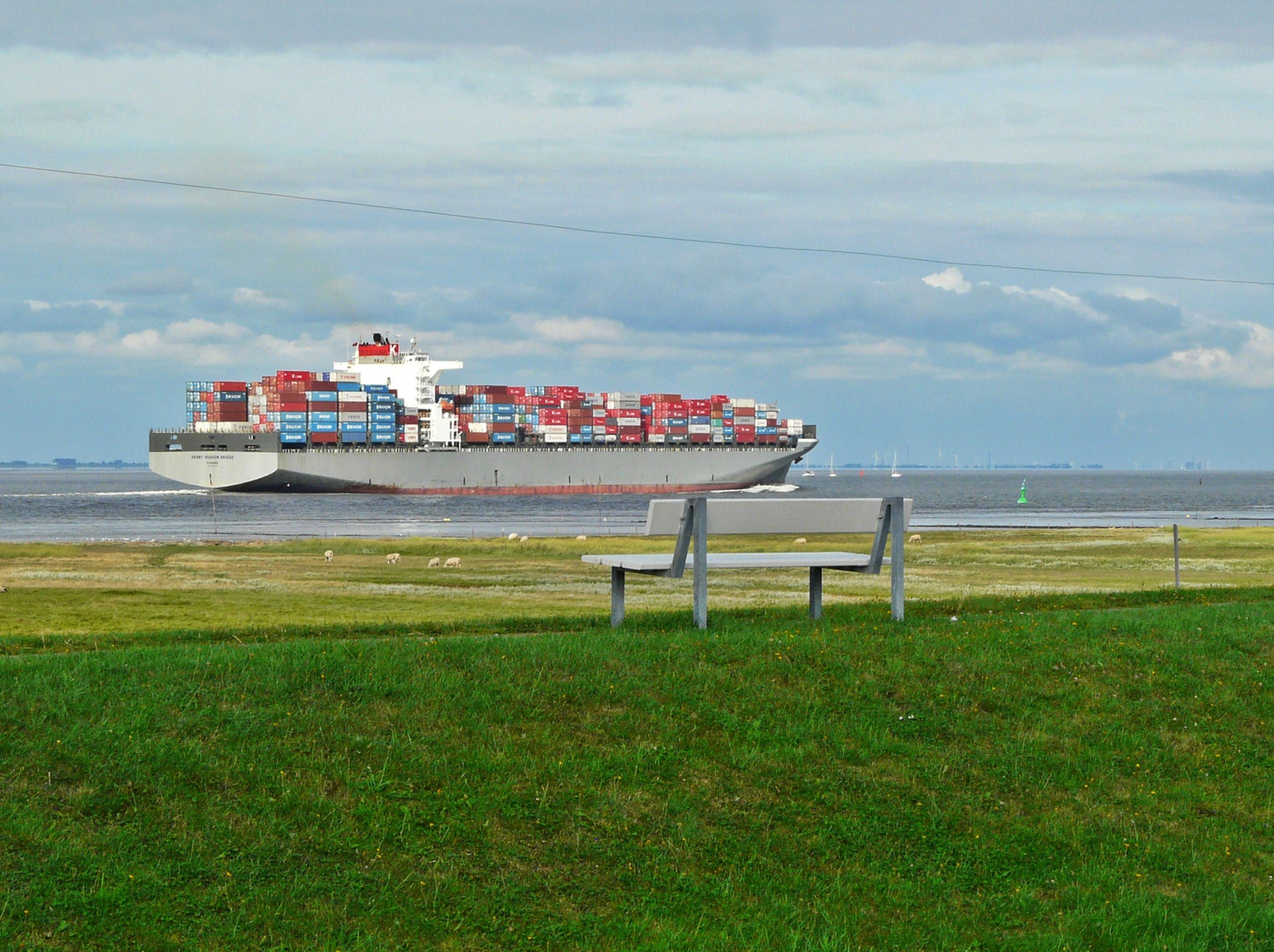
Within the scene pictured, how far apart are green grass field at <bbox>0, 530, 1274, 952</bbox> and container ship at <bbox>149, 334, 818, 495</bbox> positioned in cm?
9465

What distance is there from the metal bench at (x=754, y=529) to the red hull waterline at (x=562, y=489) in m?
96.3

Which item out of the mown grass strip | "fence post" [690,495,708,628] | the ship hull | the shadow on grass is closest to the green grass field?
the mown grass strip

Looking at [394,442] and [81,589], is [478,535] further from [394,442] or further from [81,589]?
[394,442]

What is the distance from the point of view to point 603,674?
8344mm

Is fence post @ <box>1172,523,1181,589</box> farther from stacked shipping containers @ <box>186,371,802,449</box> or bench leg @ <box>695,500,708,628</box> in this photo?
stacked shipping containers @ <box>186,371,802,449</box>

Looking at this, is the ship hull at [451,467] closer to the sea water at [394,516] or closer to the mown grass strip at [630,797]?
the sea water at [394,516]

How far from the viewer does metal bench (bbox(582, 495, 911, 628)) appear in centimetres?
974

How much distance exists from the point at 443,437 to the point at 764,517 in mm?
100200

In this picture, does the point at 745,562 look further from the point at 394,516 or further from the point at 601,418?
the point at 601,418

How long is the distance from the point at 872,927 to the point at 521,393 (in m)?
110

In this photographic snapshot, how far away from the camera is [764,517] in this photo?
9961 millimetres

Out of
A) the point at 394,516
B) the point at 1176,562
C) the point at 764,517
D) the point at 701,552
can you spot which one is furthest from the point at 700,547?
the point at 394,516

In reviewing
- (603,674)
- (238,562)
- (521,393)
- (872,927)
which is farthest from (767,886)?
(521,393)

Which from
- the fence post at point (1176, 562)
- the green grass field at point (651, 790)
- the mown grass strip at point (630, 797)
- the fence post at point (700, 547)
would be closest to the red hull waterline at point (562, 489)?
the fence post at point (1176, 562)
